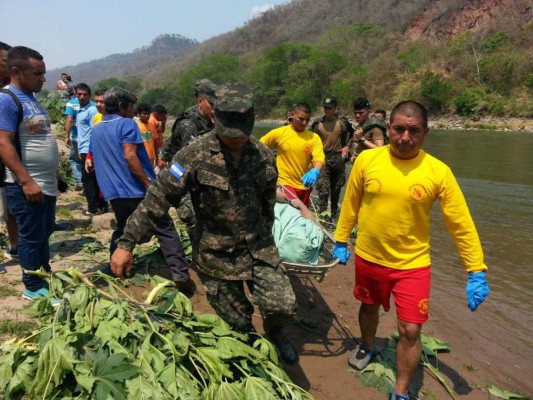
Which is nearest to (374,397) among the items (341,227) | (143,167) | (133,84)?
(341,227)

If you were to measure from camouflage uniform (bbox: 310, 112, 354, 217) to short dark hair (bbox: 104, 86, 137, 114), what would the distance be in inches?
152

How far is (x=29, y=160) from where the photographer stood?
3.66 m

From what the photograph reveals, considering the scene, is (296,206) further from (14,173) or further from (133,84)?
(133,84)

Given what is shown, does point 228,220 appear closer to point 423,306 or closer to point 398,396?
point 423,306

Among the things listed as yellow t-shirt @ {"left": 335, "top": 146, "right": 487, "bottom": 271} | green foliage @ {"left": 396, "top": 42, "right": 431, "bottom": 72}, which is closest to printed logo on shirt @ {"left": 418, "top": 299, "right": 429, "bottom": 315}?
yellow t-shirt @ {"left": 335, "top": 146, "right": 487, "bottom": 271}

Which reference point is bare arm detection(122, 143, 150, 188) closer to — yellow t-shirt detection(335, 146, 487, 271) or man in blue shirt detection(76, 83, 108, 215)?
yellow t-shirt detection(335, 146, 487, 271)

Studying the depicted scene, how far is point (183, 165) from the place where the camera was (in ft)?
9.20

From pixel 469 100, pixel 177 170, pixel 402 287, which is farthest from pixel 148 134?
pixel 469 100

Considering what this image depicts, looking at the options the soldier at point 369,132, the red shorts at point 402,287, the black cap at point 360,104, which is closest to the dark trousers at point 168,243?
the red shorts at point 402,287

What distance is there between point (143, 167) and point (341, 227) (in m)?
2.04

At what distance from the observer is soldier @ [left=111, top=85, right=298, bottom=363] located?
2768 millimetres

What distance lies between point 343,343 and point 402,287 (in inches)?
48.7

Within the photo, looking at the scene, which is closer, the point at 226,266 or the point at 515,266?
the point at 226,266

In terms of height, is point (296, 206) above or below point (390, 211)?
below
